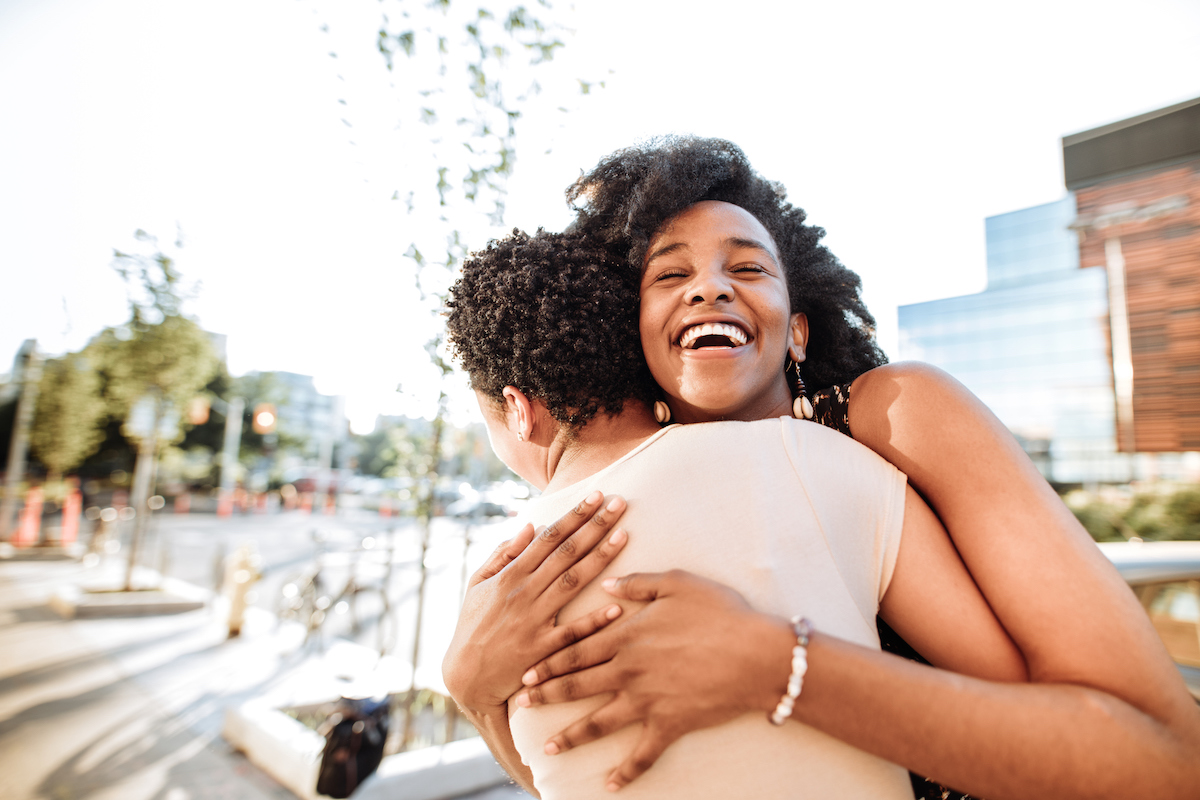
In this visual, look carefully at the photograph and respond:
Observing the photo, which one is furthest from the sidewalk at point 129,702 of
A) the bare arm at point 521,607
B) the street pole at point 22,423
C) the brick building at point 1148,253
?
the brick building at point 1148,253

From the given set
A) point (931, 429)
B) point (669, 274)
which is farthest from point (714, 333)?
point (931, 429)

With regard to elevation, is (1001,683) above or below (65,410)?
below

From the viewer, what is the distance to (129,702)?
556 centimetres

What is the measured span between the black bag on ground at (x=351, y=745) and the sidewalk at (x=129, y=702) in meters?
0.87

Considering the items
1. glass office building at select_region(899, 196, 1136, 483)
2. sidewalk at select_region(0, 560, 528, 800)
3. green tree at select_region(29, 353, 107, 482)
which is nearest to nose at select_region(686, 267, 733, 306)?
sidewalk at select_region(0, 560, 528, 800)

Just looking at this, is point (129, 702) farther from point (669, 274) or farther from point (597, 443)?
point (669, 274)

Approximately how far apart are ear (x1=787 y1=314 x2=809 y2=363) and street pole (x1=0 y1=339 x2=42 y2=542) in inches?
499

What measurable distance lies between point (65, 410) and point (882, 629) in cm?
1704

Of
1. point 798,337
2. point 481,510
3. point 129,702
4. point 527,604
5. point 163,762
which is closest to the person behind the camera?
point 527,604

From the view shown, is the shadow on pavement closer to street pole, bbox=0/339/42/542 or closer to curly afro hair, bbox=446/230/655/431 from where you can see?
curly afro hair, bbox=446/230/655/431

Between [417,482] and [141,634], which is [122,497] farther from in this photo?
[417,482]

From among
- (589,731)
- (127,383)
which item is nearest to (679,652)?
(589,731)

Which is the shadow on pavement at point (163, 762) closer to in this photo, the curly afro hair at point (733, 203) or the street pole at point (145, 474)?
the curly afro hair at point (733, 203)

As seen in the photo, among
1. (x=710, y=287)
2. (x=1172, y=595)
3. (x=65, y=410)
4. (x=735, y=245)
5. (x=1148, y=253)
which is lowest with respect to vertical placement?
(x=1172, y=595)
